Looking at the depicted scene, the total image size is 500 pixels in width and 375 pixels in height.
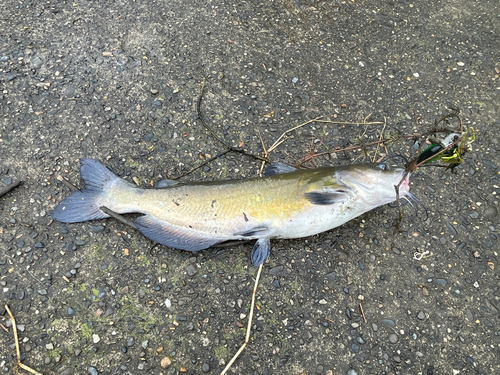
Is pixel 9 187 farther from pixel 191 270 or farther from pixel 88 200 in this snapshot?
pixel 191 270

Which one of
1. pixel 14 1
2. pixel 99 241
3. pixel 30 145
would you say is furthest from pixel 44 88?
pixel 99 241

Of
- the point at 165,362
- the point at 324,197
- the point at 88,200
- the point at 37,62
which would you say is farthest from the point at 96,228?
the point at 37,62

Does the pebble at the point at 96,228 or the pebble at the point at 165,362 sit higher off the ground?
the pebble at the point at 96,228

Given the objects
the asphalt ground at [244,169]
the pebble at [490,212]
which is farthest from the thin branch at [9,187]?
the pebble at [490,212]

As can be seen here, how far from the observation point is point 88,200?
8.39ft

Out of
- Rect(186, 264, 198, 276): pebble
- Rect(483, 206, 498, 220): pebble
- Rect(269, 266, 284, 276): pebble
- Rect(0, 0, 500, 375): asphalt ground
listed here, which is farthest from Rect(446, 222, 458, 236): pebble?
Rect(186, 264, 198, 276): pebble

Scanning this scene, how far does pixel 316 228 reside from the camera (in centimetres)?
252

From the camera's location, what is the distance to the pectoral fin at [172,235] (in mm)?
2479

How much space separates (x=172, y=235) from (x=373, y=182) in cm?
152

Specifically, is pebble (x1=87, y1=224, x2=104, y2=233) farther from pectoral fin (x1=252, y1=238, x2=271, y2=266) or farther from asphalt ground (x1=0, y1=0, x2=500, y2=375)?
pectoral fin (x1=252, y1=238, x2=271, y2=266)

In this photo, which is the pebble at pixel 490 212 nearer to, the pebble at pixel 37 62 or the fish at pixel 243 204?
the fish at pixel 243 204

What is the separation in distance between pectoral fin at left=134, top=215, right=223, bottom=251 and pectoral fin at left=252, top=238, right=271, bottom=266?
0.27 meters

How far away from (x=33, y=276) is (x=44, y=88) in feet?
5.70

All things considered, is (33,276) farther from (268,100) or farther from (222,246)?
(268,100)
